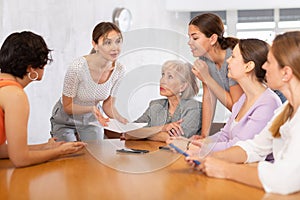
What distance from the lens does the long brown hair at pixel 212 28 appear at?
93.5 inches

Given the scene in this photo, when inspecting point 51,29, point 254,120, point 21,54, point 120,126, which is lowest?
point 120,126

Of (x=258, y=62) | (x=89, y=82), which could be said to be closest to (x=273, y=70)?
(x=258, y=62)

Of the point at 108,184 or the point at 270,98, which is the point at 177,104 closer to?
the point at 270,98

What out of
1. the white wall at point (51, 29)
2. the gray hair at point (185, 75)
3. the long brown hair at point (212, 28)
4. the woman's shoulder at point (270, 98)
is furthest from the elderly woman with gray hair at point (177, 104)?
the white wall at point (51, 29)

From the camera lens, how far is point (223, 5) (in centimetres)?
566

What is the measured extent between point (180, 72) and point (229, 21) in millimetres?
4056

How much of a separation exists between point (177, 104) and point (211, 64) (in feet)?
0.70

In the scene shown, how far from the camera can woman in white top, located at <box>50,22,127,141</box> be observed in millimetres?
2240

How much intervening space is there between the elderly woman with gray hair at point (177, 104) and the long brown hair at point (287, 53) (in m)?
0.45

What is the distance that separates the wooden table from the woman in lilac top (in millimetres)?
244

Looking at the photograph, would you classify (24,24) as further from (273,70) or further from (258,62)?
(273,70)

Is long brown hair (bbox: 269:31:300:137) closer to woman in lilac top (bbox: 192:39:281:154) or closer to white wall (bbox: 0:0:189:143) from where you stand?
woman in lilac top (bbox: 192:39:281:154)

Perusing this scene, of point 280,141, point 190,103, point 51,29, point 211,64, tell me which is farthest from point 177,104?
point 51,29

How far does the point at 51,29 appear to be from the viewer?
4480mm
